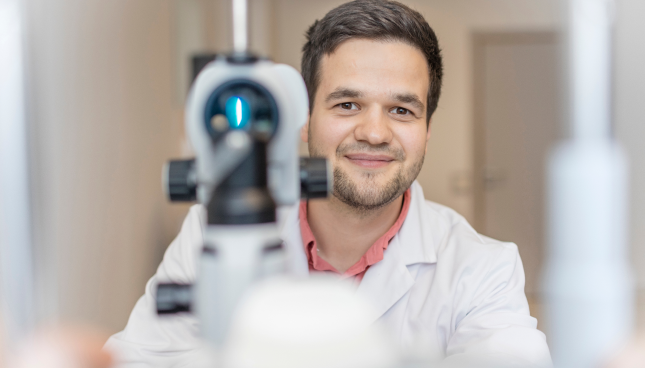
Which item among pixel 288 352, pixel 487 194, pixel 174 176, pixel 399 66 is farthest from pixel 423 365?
pixel 487 194

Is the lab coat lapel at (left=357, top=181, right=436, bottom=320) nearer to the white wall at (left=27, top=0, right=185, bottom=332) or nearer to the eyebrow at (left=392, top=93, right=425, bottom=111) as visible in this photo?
the eyebrow at (left=392, top=93, right=425, bottom=111)

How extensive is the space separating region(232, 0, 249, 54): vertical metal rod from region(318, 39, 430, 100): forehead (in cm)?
62

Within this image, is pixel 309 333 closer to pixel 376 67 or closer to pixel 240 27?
pixel 240 27

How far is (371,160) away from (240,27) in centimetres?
66

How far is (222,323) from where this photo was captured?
24 cm

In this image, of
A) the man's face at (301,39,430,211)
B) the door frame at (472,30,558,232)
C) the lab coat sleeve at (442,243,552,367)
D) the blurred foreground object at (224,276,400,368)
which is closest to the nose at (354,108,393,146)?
the man's face at (301,39,430,211)

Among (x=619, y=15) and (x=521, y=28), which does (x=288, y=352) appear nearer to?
(x=619, y=15)

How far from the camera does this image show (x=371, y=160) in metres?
0.88

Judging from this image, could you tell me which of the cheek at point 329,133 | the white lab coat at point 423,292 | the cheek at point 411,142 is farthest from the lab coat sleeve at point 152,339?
the cheek at point 411,142

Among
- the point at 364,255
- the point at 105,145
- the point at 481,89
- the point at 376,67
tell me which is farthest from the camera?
the point at 481,89

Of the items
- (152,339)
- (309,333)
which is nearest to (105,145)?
(152,339)

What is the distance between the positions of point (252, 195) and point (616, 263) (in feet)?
0.59

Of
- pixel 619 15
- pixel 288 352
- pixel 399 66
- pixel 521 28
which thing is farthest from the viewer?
pixel 521 28

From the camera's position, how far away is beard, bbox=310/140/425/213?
0.88 meters
